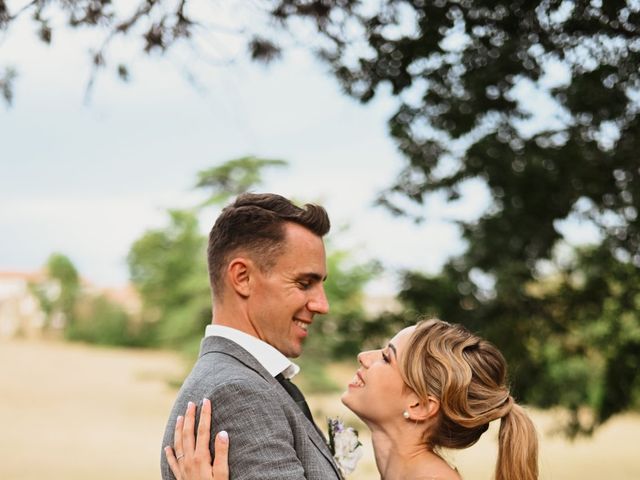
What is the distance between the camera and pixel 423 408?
304 centimetres

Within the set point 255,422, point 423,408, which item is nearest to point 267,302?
point 255,422

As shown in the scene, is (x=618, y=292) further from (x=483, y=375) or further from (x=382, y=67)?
(x=483, y=375)

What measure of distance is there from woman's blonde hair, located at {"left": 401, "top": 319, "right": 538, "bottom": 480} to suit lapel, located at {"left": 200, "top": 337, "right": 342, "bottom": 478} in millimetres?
472

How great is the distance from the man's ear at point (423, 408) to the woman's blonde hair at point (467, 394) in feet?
0.06

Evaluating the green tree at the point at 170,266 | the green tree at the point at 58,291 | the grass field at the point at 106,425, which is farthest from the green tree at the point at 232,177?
the green tree at the point at 58,291

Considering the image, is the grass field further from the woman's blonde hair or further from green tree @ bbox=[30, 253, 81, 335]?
the woman's blonde hair

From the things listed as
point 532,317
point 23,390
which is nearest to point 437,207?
point 532,317

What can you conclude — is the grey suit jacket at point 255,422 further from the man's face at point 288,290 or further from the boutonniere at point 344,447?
the boutonniere at point 344,447

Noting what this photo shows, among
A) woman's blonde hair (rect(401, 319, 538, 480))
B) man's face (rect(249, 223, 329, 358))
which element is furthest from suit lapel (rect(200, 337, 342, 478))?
woman's blonde hair (rect(401, 319, 538, 480))

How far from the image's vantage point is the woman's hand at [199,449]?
2455 millimetres

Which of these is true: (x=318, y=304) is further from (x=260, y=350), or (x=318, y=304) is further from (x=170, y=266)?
(x=170, y=266)

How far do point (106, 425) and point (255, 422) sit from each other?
131 feet

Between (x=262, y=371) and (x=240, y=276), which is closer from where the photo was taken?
(x=262, y=371)

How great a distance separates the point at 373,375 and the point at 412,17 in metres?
2.41
